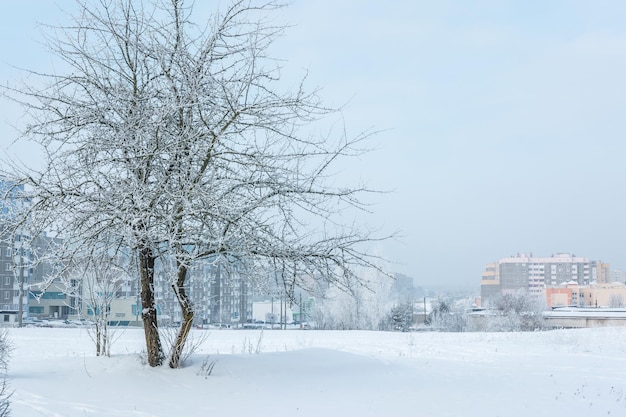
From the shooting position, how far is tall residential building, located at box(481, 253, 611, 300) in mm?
173625

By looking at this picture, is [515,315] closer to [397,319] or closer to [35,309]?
[397,319]

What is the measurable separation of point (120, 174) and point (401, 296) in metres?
63.3

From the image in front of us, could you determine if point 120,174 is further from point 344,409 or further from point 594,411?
point 594,411

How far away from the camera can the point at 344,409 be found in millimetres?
8273

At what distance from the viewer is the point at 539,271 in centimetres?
17975

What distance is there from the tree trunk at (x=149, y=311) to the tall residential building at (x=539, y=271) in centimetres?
16937

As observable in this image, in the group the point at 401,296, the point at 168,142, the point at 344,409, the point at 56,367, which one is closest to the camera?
the point at 344,409

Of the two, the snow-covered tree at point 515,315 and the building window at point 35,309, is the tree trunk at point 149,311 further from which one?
the building window at point 35,309

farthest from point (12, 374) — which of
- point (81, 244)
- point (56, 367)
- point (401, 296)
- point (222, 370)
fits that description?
point (401, 296)

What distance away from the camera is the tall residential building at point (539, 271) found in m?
174

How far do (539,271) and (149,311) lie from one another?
601 feet

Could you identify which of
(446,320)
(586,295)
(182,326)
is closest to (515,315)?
(446,320)

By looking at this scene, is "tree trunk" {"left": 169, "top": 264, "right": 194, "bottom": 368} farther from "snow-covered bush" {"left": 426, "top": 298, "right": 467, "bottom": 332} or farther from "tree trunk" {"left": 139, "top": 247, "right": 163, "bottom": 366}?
"snow-covered bush" {"left": 426, "top": 298, "right": 467, "bottom": 332}

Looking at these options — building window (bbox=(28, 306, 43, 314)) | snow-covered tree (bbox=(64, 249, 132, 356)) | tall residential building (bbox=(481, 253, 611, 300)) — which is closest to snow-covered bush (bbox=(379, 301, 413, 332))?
snow-covered tree (bbox=(64, 249, 132, 356))
